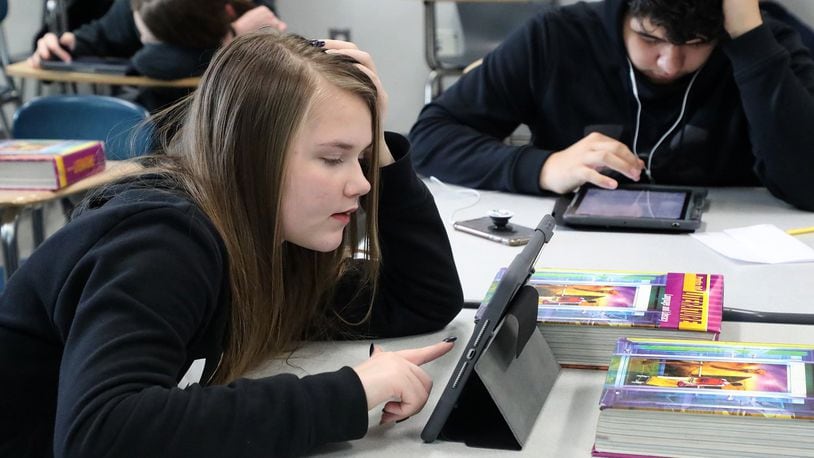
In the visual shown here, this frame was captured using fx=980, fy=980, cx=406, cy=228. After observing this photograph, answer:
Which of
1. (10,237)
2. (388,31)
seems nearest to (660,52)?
(10,237)

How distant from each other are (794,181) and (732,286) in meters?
0.52

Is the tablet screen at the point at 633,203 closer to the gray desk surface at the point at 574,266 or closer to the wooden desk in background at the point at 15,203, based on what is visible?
the gray desk surface at the point at 574,266

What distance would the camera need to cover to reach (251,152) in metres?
1.06

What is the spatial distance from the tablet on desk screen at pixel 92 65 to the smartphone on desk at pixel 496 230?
217 cm

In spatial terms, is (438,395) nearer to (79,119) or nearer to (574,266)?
(574,266)

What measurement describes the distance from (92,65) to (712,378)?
3.13 m

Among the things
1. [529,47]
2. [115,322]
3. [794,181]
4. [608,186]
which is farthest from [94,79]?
[115,322]

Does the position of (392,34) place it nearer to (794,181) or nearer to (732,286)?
(794,181)

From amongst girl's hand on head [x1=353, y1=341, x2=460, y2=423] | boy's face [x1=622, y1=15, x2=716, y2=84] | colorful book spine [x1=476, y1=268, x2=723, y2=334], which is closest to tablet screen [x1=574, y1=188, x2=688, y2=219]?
boy's face [x1=622, y1=15, x2=716, y2=84]

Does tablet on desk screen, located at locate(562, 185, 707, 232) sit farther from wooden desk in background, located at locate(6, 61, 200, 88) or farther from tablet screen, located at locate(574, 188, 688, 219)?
wooden desk in background, located at locate(6, 61, 200, 88)

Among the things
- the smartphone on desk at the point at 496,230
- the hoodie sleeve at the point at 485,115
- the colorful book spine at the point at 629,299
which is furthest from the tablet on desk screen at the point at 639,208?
the colorful book spine at the point at 629,299

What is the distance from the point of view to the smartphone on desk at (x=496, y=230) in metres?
1.58

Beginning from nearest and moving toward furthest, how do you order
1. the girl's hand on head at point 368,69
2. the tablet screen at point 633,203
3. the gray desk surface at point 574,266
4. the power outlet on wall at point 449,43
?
the gray desk surface at point 574,266
the girl's hand on head at point 368,69
the tablet screen at point 633,203
the power outlet on wall at point 449,43

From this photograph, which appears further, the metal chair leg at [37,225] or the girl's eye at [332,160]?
the metal chair leg at [37,225]
